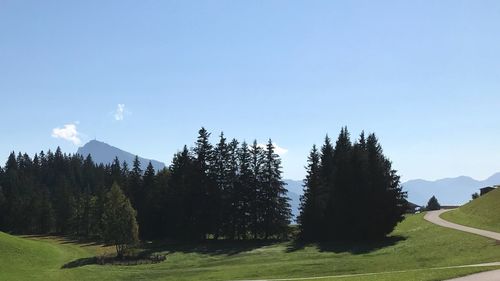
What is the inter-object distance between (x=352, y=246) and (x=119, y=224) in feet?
104

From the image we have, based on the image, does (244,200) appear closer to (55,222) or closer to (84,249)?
(84,249)

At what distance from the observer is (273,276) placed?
3959 cm

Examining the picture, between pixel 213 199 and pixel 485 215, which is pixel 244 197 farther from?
pixel 485 215

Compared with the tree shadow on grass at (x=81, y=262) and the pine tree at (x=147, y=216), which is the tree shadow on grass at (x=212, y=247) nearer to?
the tree shadow on grass at (x=81, y=262)

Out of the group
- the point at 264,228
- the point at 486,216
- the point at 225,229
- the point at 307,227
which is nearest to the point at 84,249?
the point at 225,229

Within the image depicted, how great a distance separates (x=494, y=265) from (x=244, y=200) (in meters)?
53.7

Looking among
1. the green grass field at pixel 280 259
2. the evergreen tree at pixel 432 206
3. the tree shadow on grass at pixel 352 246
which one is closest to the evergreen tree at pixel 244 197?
the green grass field at pixel 280 259

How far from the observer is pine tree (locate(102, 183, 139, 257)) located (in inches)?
2648

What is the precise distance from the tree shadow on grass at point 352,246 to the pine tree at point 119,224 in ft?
72.1

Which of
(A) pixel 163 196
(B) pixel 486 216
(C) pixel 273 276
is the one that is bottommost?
(C) pixel 273 276

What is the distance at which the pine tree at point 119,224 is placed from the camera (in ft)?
221

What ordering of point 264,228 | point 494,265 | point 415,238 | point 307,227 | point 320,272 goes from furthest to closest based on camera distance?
point 264,228
point 307,227
point 415,238
point 320,272
point 494,265

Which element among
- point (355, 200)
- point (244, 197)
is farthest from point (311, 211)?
point (244, 197)

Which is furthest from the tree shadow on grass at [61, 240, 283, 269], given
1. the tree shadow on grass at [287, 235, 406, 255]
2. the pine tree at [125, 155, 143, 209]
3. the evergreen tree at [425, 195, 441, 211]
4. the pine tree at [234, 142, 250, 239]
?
the evergreen tree at [425, 195, 441, 211]
